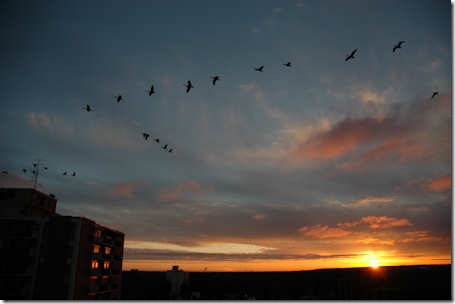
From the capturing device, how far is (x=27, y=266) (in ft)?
87.2

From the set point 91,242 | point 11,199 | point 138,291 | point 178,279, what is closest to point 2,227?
point 11,199

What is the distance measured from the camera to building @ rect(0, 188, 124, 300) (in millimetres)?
26047

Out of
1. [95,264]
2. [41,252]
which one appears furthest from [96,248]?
[41,252]

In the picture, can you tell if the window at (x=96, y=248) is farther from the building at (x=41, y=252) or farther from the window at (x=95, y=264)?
the window at (x=95, y=264)

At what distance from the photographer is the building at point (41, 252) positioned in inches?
1025

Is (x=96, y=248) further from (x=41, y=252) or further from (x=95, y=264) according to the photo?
(x=41, y=252)

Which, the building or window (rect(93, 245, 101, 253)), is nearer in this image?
the building

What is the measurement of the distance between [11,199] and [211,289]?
46.5 meters

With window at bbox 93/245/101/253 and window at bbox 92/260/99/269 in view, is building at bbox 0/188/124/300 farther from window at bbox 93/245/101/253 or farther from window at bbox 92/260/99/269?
window at bbox 93/245/101/253

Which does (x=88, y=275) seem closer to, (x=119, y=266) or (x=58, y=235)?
(x=58, y=235)

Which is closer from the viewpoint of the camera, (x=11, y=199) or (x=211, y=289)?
(x=11, y=199)

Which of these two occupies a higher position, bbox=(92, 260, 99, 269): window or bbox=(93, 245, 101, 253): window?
bbox=(93, 245, 101, 253): window

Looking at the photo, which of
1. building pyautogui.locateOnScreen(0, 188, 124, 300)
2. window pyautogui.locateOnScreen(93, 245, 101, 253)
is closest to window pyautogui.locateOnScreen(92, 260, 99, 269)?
building pyautogui.locateOnScreen(0, 188, 124, 300)

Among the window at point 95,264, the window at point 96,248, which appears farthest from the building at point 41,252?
the window at point 96,248
